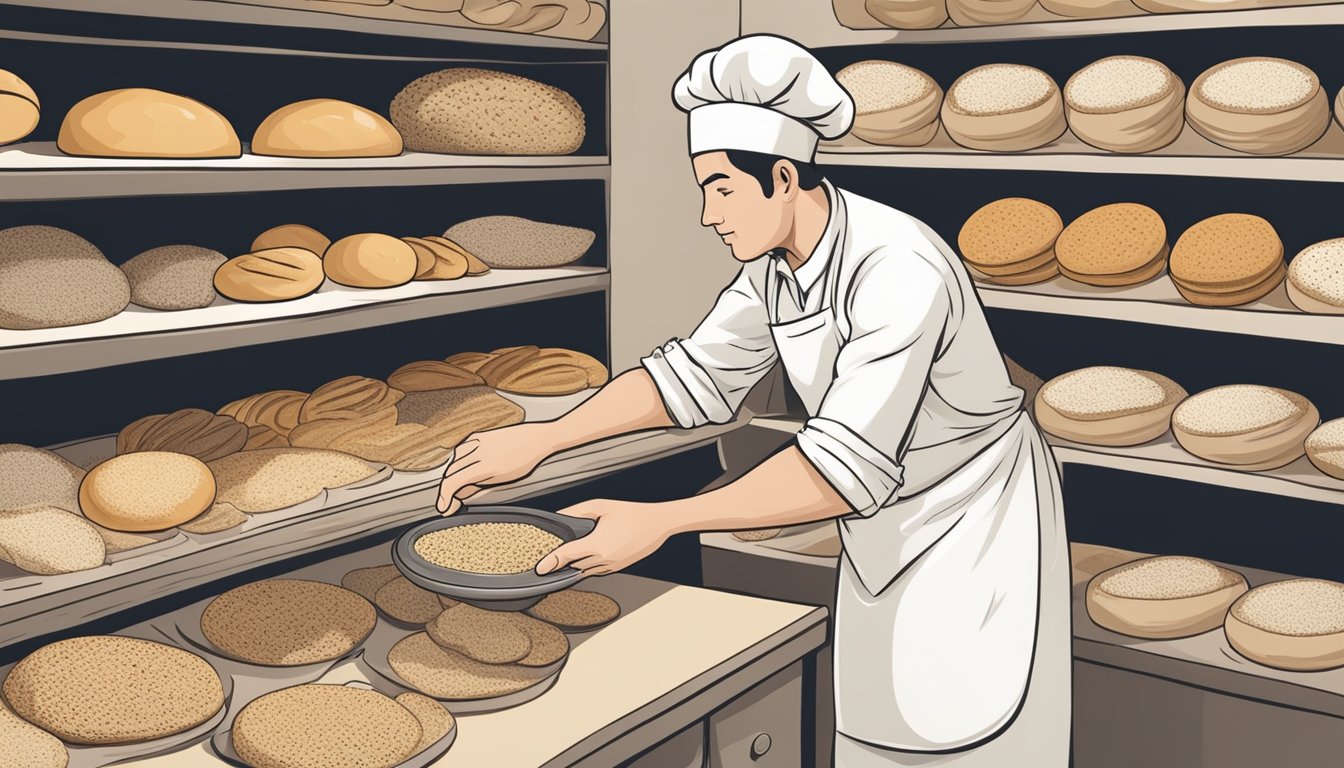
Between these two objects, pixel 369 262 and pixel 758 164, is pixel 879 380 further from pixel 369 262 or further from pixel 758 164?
pixel 369 262

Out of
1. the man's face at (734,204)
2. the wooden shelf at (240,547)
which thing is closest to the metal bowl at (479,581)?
the wooden shelf at (240,547)

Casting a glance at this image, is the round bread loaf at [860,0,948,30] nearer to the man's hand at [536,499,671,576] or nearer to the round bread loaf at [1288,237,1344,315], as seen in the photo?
the round bread loaf at [1288,237,1344,315]

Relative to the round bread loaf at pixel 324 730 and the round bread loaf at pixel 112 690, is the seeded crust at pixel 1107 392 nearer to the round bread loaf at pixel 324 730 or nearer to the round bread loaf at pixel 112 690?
the round bread loaf at pixel 324 730

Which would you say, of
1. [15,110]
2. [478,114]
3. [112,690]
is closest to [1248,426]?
[478,114]

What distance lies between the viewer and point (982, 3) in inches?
92.1

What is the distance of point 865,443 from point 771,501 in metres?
0.14

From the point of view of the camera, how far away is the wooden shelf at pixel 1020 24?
210cm

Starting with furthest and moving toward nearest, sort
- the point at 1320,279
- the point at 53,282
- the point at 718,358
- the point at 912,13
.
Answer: the point at 912,13 < the point at 1320,279 < the point at 718,358 < the point at 53,282

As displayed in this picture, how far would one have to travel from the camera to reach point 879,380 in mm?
1565

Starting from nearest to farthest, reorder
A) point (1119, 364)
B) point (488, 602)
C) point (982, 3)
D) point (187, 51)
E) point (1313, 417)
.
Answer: point (488, 602) → point (187, 51) → point (1313, 417) → point (982, 3) → point (1119, 364)

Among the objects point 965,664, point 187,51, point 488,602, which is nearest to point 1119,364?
point 965,664

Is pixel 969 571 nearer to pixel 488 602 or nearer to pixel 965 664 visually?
pixel 965 664

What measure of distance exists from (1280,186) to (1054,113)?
1.63 feet

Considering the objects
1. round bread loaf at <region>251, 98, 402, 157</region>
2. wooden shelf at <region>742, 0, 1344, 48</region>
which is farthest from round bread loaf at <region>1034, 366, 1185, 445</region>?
round bread loaf at <region>251, 98, 402, 157</region>
